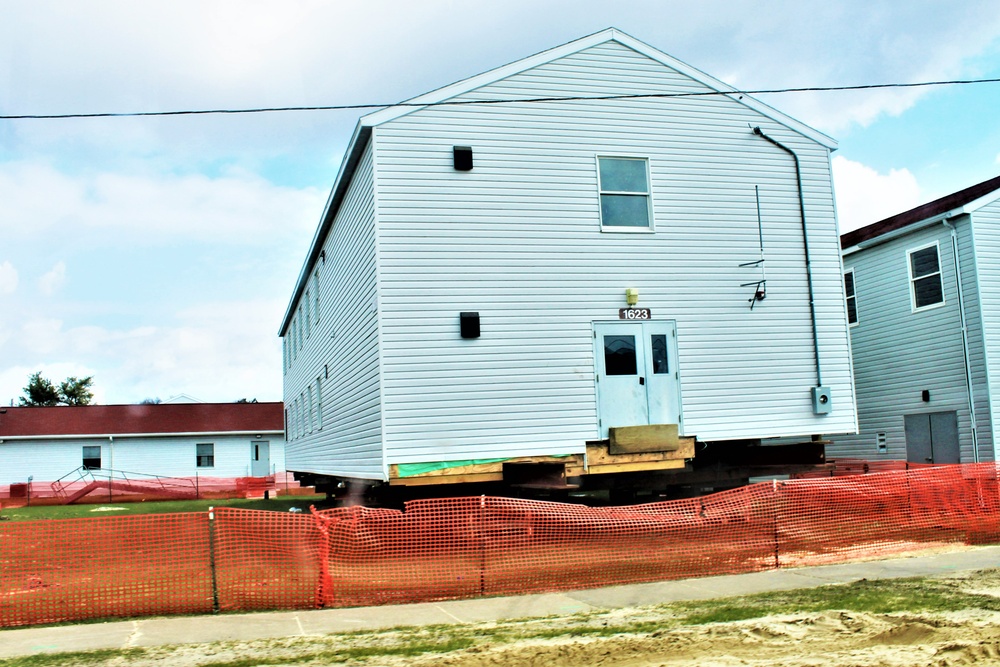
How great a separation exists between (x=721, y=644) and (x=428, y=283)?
7.98 metres

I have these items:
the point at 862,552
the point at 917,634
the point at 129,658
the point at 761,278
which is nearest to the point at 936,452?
the point at 761,278

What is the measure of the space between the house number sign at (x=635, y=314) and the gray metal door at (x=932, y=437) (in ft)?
29.5

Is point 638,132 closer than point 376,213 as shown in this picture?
No

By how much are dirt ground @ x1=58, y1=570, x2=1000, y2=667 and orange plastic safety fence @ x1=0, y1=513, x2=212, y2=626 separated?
2123mm

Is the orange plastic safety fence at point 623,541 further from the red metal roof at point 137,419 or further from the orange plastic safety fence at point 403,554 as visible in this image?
the red metal roof at point 137,419

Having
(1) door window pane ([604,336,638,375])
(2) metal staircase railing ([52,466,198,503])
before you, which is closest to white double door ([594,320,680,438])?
(1) door window pane ([604,336,638,375])

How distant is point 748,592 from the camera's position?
33.3ft

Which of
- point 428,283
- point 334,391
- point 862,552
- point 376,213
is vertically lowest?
point 862,552

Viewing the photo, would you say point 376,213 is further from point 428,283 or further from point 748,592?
point 748,592

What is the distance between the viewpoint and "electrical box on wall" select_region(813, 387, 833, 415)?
1580 centimetres

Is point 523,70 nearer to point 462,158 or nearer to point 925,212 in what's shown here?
point 462,158

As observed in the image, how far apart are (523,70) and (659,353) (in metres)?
5.05

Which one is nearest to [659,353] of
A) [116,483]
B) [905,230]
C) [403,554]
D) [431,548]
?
[431,548]

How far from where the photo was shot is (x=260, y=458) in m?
42.9
